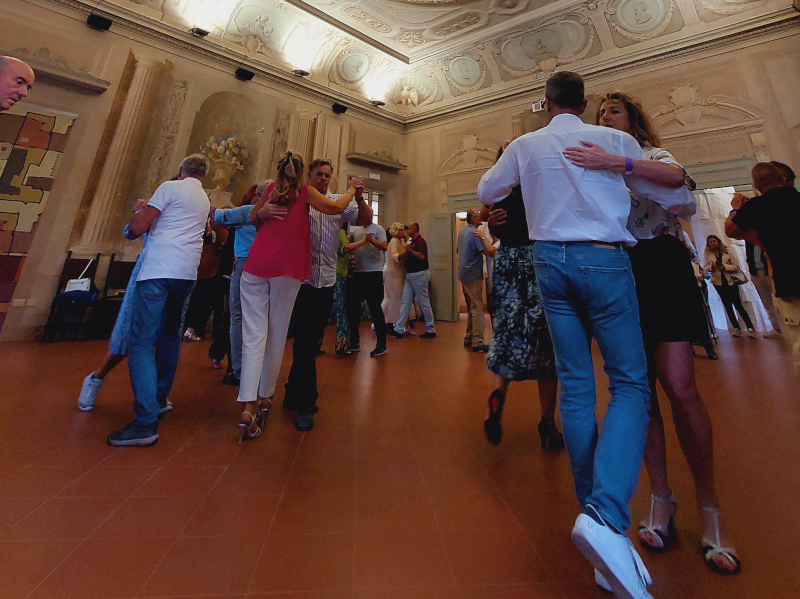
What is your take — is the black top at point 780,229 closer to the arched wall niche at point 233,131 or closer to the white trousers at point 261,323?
the white trousers at point 261,323

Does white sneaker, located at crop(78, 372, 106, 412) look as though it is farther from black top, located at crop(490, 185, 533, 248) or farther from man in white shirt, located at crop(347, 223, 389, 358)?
black top, located at crop(490, 185, 533, 248)

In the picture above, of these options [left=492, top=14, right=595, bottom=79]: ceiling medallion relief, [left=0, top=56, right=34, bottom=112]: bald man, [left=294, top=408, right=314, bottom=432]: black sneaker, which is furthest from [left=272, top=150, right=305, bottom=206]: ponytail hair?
[left=492, top=14, right=595, bottom=79]: ceiling medallion relief

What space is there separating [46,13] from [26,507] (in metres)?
7.45

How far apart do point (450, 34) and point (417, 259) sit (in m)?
5.90

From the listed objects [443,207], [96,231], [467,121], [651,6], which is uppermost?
[651,6]

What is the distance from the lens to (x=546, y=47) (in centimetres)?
746

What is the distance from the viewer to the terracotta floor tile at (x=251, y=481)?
135 centimetres

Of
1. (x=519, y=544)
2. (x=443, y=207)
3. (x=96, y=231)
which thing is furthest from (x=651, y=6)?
(x=96, y=231)

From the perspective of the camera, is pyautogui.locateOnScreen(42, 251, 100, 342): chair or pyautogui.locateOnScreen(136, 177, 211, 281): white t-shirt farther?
pyautogui.locateOnScreen(42, 251, 100, 342): chair

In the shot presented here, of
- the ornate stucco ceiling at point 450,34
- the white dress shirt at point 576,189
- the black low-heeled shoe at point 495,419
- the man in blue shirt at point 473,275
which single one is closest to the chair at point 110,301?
the ornate stucco ceiling at point 450,34

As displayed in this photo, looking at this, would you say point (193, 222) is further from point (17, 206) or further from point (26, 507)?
point (17, 206)

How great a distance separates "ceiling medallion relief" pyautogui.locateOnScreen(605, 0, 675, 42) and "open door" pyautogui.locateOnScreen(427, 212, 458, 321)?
4886 mm

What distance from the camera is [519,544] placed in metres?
1.07

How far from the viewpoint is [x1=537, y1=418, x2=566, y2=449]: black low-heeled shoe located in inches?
69.3
